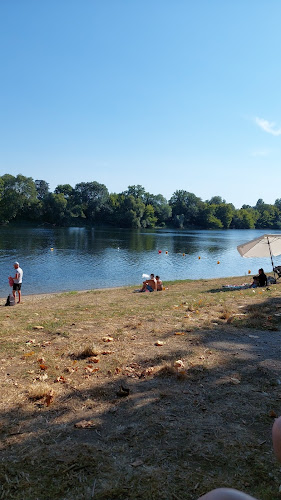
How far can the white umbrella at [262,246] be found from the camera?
21188mm

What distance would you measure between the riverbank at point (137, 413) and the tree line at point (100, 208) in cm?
12605

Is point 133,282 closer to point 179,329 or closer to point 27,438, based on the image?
point 179,329

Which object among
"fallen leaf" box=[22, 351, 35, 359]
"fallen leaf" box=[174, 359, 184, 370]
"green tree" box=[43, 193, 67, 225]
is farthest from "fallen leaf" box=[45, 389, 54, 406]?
"green tree" box=[43, 193, 67, 225]

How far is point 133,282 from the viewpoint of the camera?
31.9 meters

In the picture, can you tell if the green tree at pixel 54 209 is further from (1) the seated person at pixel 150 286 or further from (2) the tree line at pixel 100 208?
(1) the seated person at pixel 150 286

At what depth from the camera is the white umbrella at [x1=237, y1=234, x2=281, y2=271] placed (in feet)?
69.5

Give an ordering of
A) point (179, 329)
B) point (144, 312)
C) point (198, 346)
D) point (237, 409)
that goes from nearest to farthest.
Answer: point (237, 409) → point (198, 346) → point (179, 329) → point (144, 312)

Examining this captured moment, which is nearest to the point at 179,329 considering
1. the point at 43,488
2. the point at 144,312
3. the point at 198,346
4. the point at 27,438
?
the point at 198,346

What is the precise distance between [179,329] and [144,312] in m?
2.80

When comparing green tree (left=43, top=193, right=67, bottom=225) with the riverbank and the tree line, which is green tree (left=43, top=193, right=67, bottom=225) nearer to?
the tree line

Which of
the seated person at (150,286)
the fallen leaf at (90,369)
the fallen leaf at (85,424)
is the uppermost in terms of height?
the fallen leaf at (90,369)

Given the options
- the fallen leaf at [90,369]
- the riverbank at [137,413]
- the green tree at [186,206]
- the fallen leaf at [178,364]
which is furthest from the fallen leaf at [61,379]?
the green tree at [186,206]

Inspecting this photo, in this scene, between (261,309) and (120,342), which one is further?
(261,309)

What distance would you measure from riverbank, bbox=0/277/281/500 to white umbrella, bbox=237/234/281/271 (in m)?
13.4
